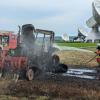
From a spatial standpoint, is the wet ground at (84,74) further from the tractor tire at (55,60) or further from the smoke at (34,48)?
the smoke at (34,48)

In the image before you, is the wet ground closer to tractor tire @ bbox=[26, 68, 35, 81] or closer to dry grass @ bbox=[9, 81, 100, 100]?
tractor tire @ bbox=[26, 68, 35, 81]

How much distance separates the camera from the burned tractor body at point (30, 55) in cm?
2006

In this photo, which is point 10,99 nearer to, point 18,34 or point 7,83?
point 7,83

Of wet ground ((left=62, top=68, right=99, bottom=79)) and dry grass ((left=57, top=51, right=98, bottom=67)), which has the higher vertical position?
dry grass ((left=57, top=51, right=98, bottom=67))

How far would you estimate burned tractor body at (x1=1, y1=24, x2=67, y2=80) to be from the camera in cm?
2006

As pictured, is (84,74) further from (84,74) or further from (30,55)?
(30,55)

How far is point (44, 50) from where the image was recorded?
22172mm

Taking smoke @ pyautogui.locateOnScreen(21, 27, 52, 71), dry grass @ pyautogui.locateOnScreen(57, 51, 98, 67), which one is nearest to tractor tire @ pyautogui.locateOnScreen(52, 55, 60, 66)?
smoke @ pyautogui.locateOnScreen(21, 27, 52, 71)

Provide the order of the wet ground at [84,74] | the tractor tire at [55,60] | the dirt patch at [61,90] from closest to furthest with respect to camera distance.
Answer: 1. the dirt patch at [61,90]
2. the wet ground at [84,74]
3. the tractor tire at [55,60]

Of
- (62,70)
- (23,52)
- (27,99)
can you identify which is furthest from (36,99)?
(62,70)

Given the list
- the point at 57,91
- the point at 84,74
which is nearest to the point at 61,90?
the point at 57,91

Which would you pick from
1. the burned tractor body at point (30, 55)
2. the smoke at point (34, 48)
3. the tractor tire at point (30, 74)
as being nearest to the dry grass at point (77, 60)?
the burned tractor body at point (30, 55)

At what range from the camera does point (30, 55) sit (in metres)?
21.3

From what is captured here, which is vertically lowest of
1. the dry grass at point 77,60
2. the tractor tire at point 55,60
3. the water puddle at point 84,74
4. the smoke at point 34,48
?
the water puddle at point 84,74
